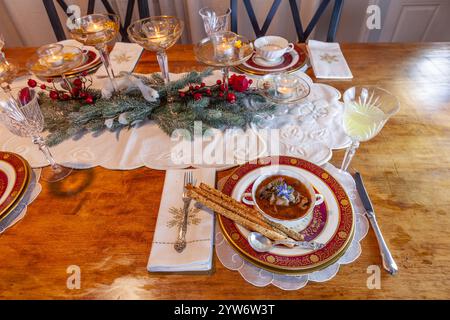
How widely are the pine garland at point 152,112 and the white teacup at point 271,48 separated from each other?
0.20 m

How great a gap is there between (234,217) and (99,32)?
0.66 m

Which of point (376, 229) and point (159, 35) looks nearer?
point (376, 229)

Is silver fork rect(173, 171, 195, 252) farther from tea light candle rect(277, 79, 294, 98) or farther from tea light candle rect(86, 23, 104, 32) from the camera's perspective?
tea light candle rect(86, 23, 104, 32)

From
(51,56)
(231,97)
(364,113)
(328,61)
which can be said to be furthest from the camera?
(328,61)

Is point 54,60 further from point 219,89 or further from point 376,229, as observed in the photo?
point 376,229

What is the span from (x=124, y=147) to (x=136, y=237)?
0.28 meters

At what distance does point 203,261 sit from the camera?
0.51 meters

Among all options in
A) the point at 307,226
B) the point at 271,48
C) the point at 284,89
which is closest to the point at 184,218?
the point at 307,226

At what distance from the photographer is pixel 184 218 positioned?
22.8 inches

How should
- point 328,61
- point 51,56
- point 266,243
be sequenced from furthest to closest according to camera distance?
1. point 328,61
2. point 51,56
3. point 266,243

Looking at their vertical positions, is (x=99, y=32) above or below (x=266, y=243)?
above

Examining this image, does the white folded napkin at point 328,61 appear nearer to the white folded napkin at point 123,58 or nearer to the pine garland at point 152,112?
the pine garland at point 152,112
